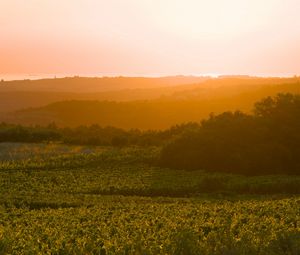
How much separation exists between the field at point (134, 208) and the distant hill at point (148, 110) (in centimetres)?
7010

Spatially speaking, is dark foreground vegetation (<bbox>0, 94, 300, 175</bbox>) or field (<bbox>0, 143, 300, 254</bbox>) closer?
field (<bbox>0, 143, 300, 254</bbox>)

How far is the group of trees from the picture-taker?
58.4 metres

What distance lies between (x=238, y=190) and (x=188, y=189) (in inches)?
144

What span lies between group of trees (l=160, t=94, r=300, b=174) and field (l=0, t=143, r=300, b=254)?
3048mm

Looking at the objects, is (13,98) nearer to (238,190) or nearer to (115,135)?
(115,135)

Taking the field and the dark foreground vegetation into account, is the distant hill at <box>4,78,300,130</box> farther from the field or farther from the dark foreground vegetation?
the field

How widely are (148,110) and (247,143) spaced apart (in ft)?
292

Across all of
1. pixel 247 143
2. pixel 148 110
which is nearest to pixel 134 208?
pixel 247 143

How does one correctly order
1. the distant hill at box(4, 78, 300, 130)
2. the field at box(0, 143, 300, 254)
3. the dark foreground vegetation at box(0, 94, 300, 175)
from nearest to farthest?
the field at box(0, 143, 300, 254) → the dark foreground vegetation at box(0, 94, 300, 175) → the distant hill at box(4, 78, 300, 130)

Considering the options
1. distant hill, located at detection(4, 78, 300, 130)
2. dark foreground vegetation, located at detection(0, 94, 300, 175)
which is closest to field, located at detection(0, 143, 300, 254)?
dark foreground vegetation, located at detection(0, 94, 300, 175)

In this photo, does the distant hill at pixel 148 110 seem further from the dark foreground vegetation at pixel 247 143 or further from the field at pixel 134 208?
the field at pixel 134 208

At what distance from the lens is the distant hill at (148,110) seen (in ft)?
456

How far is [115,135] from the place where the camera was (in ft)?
280

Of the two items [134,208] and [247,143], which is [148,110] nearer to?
[247,143]
